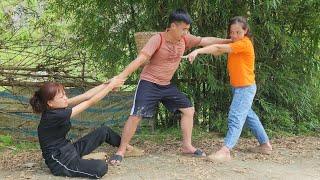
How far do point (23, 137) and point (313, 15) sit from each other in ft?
12.6

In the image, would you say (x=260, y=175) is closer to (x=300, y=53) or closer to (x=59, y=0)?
(x=300, y=53)

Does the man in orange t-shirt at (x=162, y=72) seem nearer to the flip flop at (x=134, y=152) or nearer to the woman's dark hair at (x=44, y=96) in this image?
the flip flop at (x=134, y=152)

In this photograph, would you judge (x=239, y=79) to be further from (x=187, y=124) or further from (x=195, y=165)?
(x=195, y=165)

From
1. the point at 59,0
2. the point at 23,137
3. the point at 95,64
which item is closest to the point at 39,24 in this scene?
the point at 59,0

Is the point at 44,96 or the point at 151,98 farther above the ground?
the point at 44,96

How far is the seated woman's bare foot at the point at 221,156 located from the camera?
5391mm

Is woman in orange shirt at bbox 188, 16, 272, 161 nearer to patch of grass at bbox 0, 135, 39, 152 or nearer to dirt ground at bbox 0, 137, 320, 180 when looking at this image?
dirt ground at bbox 0, 137, 320, 180

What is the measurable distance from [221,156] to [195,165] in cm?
34

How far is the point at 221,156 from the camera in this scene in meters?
5.40

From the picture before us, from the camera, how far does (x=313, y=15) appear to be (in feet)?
20.2

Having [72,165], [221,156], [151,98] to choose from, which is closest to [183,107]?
[151,98]

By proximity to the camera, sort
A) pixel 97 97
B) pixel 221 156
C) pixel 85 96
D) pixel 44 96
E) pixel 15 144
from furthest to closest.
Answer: pixel 15 144 → pixel 221 156 → pixel 85 96 → pixel 97 97 → pixel 44 96

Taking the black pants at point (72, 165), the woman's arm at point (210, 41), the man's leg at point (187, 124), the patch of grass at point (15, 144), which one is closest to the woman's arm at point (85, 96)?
the black pants at point (72, 165)

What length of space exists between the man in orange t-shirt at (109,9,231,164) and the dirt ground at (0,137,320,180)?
29 centimetres
